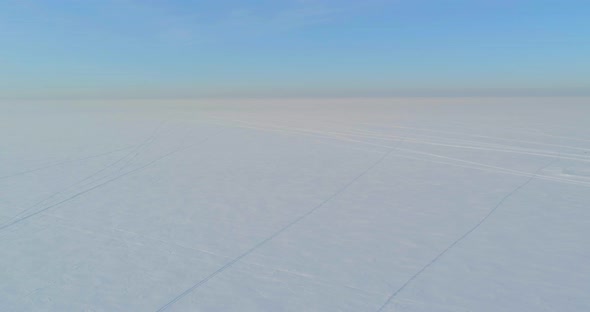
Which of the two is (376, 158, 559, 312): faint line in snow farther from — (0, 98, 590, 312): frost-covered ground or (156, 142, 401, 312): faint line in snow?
(156, 142, 401, 312): faint line in snow

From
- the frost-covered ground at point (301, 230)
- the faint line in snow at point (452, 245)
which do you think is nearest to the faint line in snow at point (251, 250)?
the frost-covered ground at point (301, 230)

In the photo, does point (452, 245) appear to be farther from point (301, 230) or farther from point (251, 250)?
point (251, 250)

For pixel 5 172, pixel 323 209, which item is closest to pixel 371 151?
pixel 323 209

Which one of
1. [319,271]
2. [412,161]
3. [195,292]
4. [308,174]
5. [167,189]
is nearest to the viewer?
[195,292]

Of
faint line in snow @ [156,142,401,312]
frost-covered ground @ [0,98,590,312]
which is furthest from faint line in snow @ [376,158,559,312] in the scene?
faint line in snow @ [156,142,401,312]

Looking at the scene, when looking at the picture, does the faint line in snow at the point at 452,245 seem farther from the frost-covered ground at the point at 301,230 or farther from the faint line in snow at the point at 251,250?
the faint line in snow at the point at 251,250

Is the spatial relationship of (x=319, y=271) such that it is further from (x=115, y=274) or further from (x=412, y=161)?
(x=412, y=161)

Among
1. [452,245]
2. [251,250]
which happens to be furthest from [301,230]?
[452,245]

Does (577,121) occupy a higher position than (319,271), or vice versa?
(577,121)
